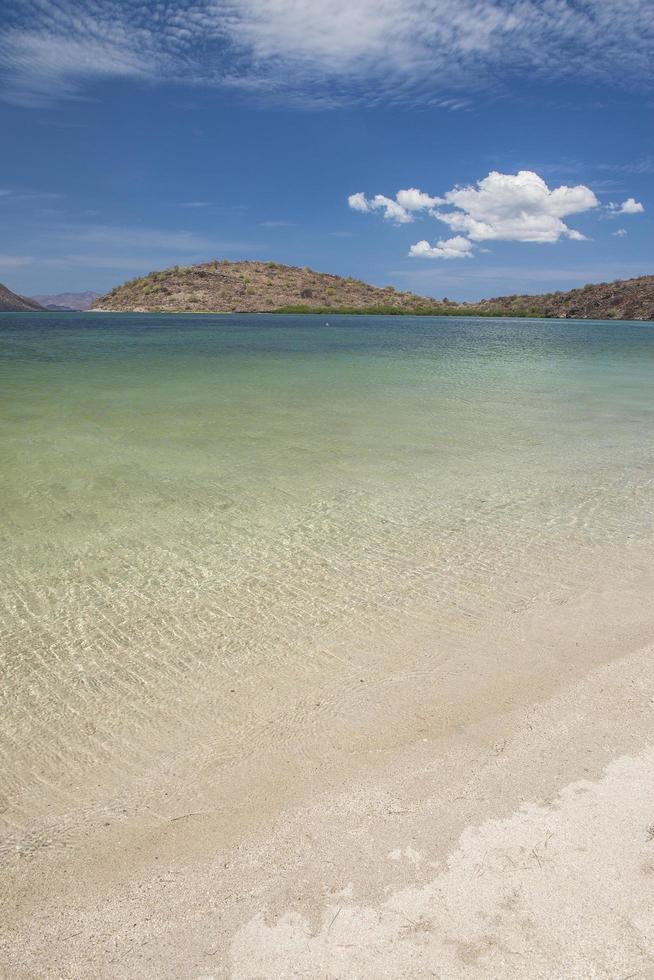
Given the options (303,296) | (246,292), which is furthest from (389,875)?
(303,296)

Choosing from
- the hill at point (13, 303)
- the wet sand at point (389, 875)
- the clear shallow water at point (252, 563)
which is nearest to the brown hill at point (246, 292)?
the hill at point (13, 303)

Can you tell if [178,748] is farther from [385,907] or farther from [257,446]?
[257,446]

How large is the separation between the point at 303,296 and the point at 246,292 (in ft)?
31.9

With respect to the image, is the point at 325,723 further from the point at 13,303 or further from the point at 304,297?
the point at 13,303

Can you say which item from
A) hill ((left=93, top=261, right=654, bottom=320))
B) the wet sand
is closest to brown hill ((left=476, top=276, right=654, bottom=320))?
hill ((left=93, top=261, right=654, bottom=320))

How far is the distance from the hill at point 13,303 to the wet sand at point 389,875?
549 feet

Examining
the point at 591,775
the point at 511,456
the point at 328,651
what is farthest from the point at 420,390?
the point at 591,775

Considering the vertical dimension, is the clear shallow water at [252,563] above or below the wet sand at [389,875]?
above

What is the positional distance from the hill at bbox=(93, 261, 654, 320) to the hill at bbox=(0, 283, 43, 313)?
55.1 m

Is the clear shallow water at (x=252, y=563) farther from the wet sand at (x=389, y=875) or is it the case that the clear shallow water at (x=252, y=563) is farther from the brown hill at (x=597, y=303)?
the brown hill at (x=597, y=303)

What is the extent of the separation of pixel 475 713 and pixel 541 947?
1.41 metres

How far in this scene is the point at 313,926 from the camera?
7.25 feet

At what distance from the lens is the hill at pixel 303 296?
98.2 metres

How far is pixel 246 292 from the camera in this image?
326ft
